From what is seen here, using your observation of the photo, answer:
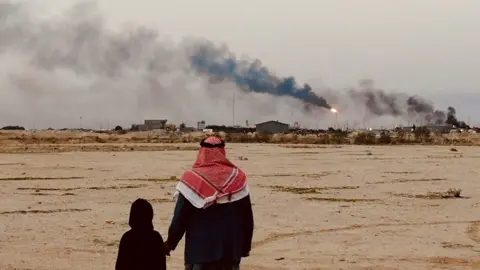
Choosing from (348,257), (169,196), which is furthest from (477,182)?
(348,257)

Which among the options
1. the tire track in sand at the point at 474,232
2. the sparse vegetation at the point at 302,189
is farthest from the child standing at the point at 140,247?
the sparse vegetation at the point at 302,189

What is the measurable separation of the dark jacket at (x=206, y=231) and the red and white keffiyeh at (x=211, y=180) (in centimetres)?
6

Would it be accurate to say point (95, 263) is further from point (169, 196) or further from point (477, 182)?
point (477, 182)

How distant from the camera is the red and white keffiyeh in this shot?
5.77m

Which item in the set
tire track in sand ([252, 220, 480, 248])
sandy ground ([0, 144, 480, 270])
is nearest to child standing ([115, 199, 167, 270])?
sandy ground ([0, 144, 480, 270])

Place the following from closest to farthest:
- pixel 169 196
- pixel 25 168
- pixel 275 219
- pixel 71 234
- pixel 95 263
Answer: pixel 95 263
pixel 71 234
pixel 275 219
pixel 169 196
pixel 25 168

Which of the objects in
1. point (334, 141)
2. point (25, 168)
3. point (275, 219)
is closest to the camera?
point (275, 219)

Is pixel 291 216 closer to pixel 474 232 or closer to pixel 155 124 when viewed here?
pixel 474 232

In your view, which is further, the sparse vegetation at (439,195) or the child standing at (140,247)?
the sparse vegetation at (439,195)

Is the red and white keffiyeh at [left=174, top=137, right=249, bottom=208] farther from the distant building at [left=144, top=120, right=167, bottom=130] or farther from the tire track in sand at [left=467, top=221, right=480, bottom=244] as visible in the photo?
the distant building at [left=144, top=120, right=167, bottom=130]

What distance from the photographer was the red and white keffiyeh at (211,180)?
577 cm

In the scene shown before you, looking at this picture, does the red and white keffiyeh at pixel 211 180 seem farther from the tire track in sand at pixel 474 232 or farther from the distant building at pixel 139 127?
the distant building at pixel 139 127

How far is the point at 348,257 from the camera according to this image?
1202 centimetres

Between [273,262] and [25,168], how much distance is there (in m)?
24.2
